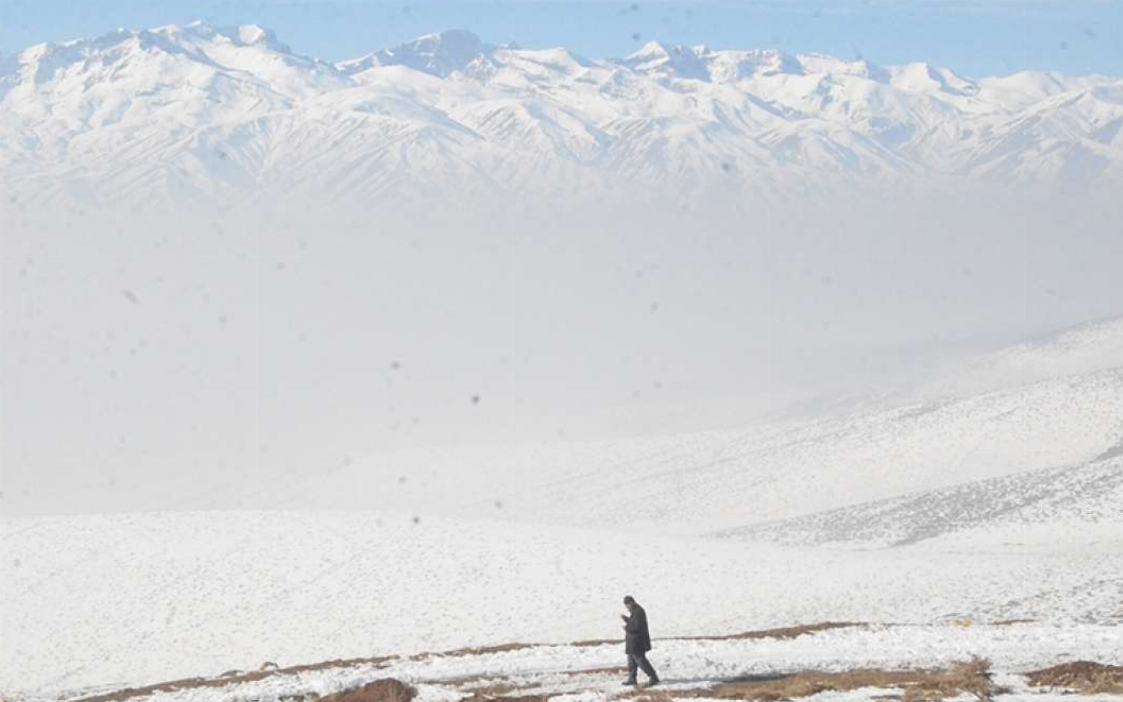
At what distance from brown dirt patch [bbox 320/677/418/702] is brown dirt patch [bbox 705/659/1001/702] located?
5.33m

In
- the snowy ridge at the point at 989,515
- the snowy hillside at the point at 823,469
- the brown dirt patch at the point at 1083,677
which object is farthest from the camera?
the snowy hillside at the point at 823,469

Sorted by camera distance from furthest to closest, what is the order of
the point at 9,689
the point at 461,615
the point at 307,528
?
1. the point at 307,528
2. the point at 461,615
3. the point at 9,689

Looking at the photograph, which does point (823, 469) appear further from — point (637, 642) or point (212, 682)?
point (637, 642)

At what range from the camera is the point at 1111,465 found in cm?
5578

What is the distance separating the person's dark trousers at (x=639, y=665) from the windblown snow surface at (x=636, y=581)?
715 mm

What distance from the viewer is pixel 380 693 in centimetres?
2384

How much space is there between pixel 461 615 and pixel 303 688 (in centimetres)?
1562

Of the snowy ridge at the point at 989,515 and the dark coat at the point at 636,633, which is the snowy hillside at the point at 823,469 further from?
the dark coat at the point at 636,633

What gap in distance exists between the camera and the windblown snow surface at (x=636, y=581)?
1088 inches

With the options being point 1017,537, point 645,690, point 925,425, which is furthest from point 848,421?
point 645,690

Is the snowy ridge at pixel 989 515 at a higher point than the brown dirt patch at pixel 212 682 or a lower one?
higher

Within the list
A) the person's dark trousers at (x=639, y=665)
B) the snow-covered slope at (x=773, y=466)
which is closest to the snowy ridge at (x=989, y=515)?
the snow-covered slope at (x=773, y=466)

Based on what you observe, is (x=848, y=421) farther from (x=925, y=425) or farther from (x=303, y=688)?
(x=303, y=688)

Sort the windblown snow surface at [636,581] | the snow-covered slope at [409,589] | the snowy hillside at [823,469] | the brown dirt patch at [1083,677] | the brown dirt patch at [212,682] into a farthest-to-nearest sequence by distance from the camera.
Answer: the snowy hillside at [823,469] < the snow-covered slope at [409,589] < the brown dirt patch at [212,682] < the windblown snow surface at [636,581] < the brown dirt patch at [1083,677]
